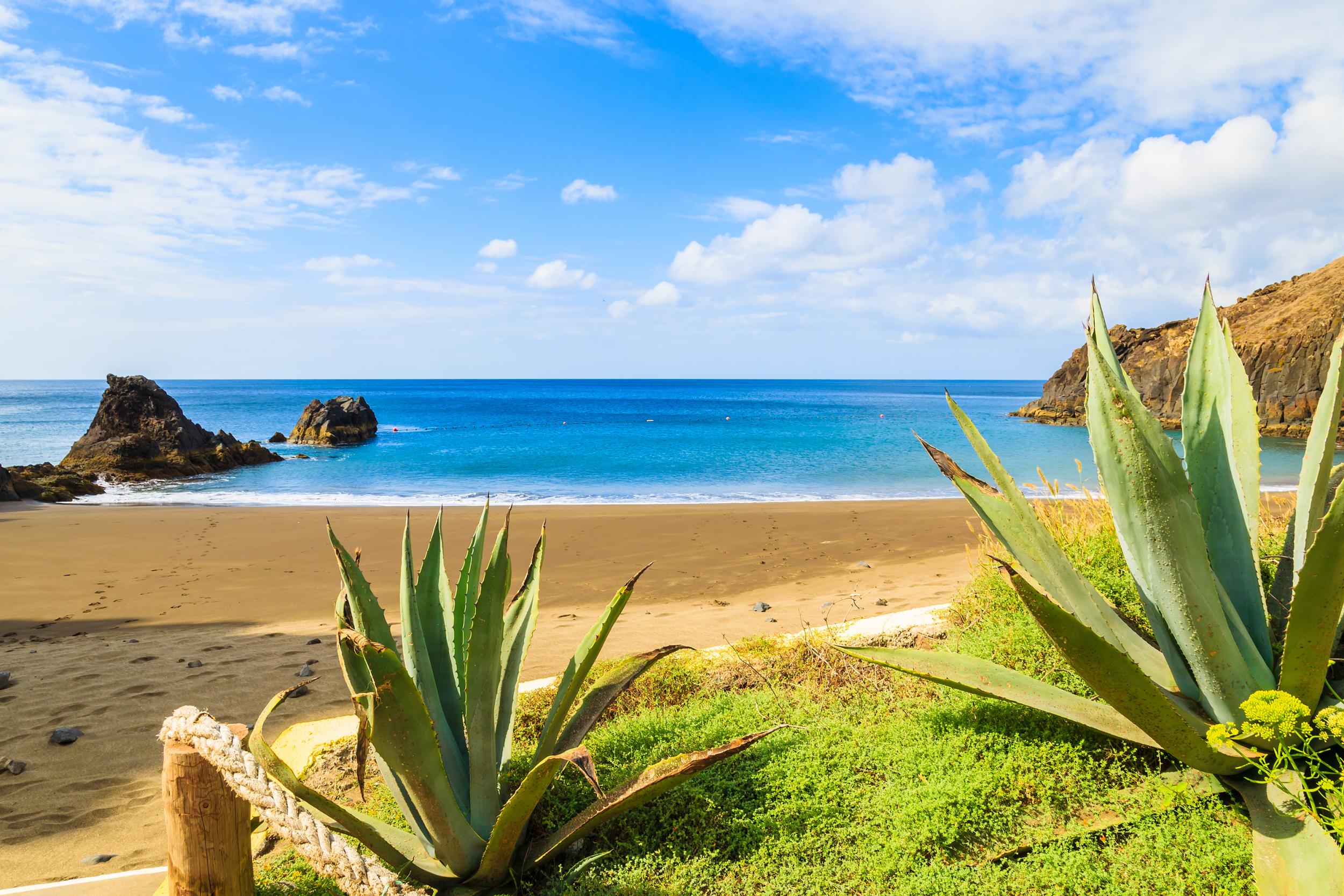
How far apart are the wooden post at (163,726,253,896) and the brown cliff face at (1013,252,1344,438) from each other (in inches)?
1129

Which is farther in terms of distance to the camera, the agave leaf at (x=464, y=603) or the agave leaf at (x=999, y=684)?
the agave leaf at (x=464, y=603)

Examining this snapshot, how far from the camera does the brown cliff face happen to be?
1281 inches

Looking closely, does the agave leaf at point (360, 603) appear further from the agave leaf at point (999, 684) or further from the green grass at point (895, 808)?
the agave leaf at point (999, 684)

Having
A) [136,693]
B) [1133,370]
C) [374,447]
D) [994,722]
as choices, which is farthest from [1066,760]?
[1133,370]

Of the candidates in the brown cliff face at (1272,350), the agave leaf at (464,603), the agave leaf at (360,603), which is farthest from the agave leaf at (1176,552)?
the brown cliff face at (1272,350)

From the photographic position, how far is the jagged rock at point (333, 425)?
1441 inches

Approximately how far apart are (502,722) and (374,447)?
35465 millimetres

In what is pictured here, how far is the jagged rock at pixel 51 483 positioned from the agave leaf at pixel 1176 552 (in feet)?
78.6

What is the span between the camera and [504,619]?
9.03 feet

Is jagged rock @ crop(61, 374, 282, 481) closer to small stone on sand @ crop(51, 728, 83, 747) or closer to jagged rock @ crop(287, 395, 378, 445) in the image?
jagged rock @ crop(287, 395, 378, 445)

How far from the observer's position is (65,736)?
14.3ft

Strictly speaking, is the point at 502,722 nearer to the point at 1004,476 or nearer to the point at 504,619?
the point at 504,619

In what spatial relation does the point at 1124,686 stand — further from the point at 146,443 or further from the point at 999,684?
the point at 146,443

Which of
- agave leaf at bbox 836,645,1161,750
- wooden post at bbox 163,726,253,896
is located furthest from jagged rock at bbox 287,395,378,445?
agave leaf at bbox 836,645,1161,750
